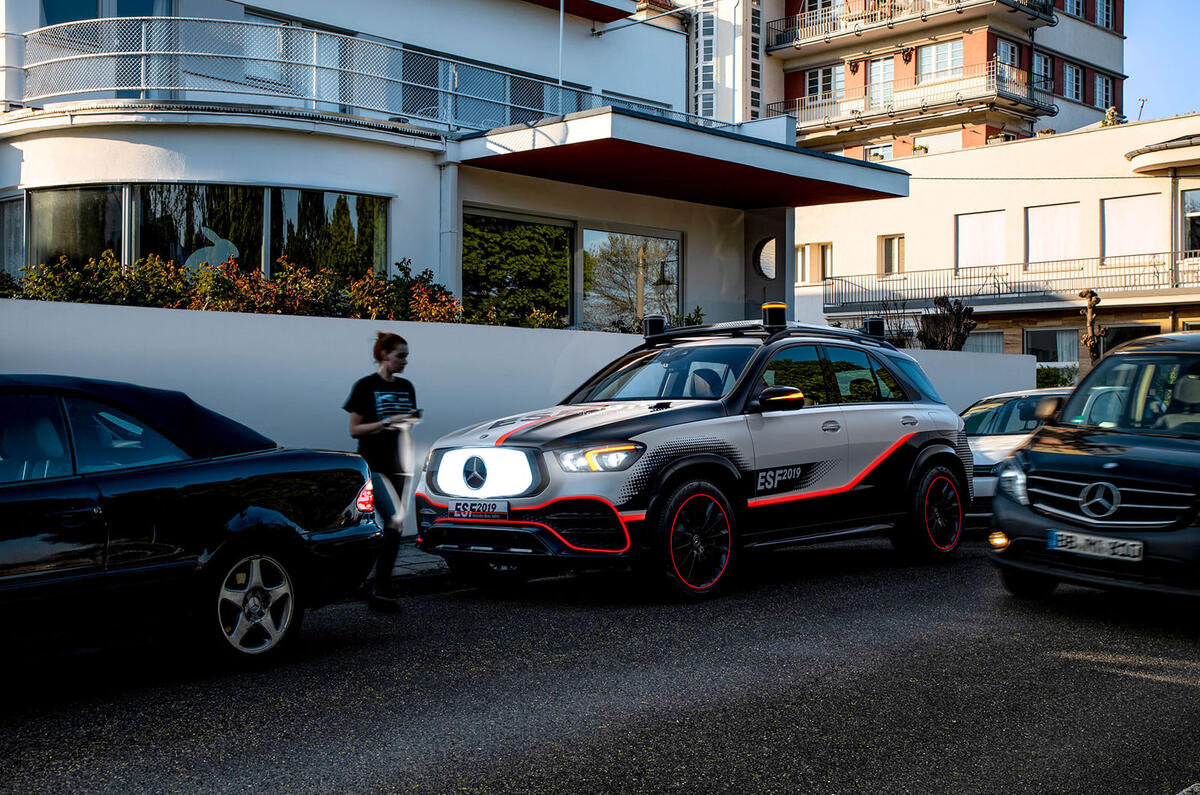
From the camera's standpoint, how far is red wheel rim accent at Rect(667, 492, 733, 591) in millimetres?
7785

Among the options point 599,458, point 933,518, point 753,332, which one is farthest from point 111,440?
point 933,518

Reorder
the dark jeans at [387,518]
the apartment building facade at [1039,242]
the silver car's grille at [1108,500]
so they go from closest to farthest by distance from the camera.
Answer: the silver car's grille at [1108,500]
the dark jeans at [387,518]
the apartment building facade at [1039,242]

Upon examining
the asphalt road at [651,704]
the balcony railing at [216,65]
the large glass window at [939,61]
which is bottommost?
the asphalt road at [651,704]

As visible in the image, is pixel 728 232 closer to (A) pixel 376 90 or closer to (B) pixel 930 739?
(A) pixel 376 90

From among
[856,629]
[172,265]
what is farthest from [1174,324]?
[856,629]

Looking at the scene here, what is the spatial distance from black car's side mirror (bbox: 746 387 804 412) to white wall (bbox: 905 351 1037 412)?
419 inches

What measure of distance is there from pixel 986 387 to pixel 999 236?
927 inches

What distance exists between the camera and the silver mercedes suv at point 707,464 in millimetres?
7633

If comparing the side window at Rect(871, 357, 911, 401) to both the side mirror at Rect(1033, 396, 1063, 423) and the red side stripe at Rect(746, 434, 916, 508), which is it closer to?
the red side stripe at Rect(746, 434, 916, 508)

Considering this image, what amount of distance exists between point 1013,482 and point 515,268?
44.3 ft

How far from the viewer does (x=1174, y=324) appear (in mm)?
38438

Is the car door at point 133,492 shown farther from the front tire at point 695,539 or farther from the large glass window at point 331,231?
the large glass window at point 331,231

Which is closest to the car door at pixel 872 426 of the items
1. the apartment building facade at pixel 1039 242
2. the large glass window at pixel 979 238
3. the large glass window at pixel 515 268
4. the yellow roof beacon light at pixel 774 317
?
the yellow roof beacon light at pixel 774 317

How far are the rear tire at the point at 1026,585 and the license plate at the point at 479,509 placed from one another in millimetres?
3249
